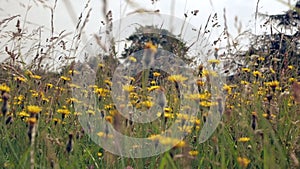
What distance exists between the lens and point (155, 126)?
1526 mm

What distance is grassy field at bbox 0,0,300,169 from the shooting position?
1.07 metres

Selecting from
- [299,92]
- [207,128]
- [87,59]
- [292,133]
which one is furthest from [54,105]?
[299,92]

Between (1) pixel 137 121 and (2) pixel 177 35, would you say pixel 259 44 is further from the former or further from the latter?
(1) pixel 137 121

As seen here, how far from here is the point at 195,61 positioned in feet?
7.69

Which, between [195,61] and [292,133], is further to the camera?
[195,61]

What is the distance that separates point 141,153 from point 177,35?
2.95 ft

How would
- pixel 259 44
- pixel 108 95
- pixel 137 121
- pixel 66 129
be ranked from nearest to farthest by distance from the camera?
pixel 137 121, pixel 66 129, pixel 108 95, pixel 259 44

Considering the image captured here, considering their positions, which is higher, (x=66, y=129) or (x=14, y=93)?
(x=14, y=93)

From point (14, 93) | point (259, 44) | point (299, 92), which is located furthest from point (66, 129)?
point (259, 44)

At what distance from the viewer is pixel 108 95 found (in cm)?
215

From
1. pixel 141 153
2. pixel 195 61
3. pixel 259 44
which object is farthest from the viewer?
pixel 259 44

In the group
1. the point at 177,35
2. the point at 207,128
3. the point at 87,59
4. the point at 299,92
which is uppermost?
the point at 177,35

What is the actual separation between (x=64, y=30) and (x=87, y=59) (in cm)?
29

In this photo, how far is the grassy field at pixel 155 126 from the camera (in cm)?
107
